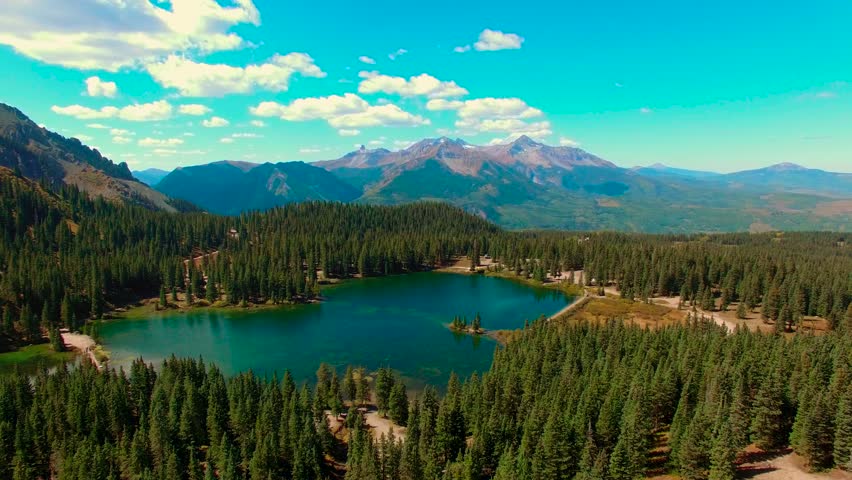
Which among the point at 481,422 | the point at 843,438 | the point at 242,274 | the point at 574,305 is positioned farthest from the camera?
the point at 242,274

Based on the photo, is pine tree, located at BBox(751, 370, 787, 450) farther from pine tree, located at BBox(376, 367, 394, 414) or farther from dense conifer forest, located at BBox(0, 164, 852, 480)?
pine tree, located at BBox(376, 367, 394, 414)

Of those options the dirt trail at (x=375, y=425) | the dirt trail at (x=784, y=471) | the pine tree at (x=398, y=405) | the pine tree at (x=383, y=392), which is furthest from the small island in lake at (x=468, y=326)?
the dirt trail at (x=784, y=471)

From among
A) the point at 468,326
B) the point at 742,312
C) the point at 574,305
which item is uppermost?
the point at 742,312

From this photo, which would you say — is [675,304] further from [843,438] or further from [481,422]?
[481,422]

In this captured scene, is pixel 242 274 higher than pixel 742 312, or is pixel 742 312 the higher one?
pixel 242 274

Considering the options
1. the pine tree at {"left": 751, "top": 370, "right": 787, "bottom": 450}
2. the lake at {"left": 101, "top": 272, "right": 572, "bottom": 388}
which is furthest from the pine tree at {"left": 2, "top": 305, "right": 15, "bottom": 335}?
the pine tree at {"left": 751, "top": 370, "right": 787, "bottom": 450}

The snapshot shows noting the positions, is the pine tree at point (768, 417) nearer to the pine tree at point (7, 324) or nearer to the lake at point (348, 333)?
the lake at point (348, 333)

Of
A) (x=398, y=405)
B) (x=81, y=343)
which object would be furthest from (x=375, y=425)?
(x=81, y=343)
